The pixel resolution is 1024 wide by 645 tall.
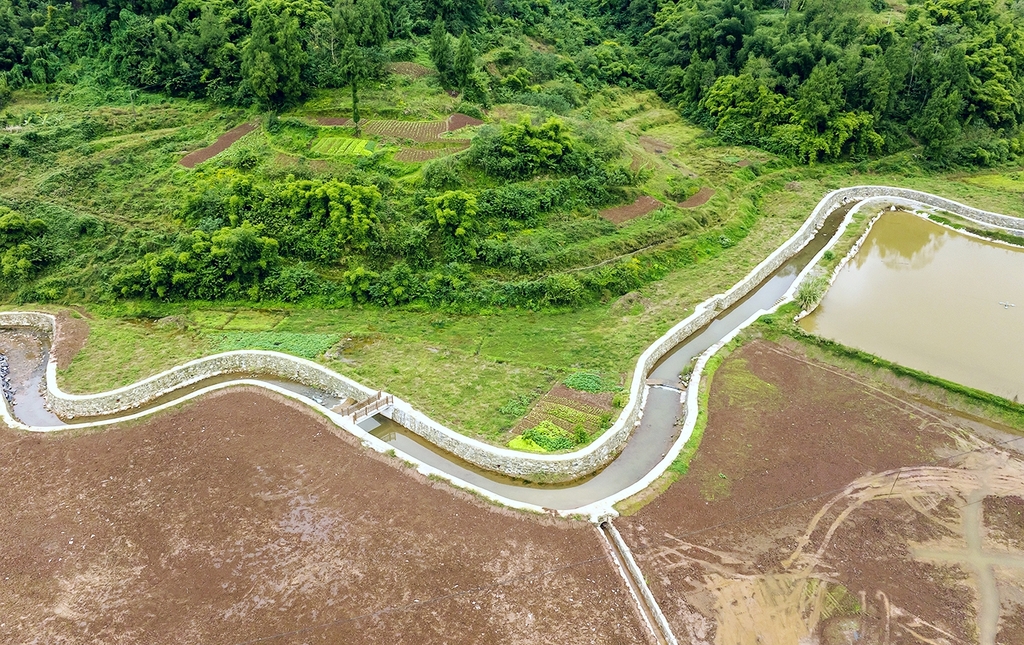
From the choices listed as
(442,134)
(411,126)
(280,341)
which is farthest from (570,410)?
(411,126)

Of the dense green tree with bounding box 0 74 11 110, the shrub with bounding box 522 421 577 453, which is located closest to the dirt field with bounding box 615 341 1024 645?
the shrub with bounding box 522 421 577 453

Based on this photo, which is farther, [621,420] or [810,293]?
[810,293]

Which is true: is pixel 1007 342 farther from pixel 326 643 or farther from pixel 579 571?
pixel 326 643

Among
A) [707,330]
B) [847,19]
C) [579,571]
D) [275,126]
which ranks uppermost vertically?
[847,19]

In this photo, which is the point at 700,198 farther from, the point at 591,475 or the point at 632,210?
the point at 591,475

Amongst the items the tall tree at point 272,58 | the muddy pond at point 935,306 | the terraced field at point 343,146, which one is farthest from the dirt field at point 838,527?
the tall tree at point 272,58

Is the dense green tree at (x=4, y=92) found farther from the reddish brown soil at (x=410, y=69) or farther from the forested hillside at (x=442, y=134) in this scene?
the reddish brown soil at (x=410, y=69)

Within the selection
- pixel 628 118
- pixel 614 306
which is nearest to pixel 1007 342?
pixel 614 306
